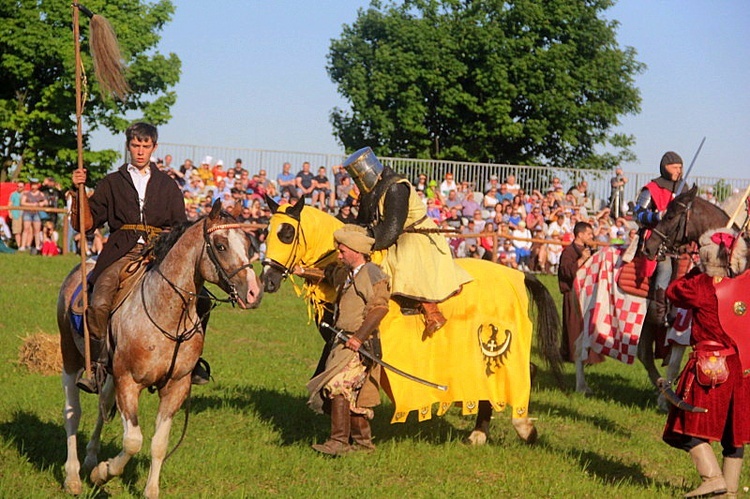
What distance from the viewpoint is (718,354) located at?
7172mm

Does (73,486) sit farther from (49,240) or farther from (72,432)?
(49,240)

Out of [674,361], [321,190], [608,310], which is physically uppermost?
[321,190]

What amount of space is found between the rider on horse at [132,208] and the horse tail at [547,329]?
3.30 metres

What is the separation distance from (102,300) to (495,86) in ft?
130

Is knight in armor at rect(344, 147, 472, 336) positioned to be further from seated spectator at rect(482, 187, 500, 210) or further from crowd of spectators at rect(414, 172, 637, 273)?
seated spectator at rect(482, 187, 500, 210)

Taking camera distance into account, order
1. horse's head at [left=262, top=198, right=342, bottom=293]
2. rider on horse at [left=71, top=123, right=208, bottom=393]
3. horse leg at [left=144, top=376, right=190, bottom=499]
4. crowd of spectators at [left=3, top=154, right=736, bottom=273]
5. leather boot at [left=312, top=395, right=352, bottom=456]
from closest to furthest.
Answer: horse leg at [left=144, top=376, right=190, bottom=499], rider on horse at [left=71, top=123, right=208, bottom=393], horse's head at [left=262, top=198, right=342, bottom=293], leather boot at [left=312, top=395, right=352, bottom=456], crowd of spectators at [left=3, top=154, right=736, bottom=273]

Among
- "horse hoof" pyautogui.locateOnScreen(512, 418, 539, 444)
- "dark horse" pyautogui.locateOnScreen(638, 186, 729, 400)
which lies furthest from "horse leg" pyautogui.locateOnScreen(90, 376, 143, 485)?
"dark horse" pyautogui.locateOnScreen(638, 186, 729, 400)

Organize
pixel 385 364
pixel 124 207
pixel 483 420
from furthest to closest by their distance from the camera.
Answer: pixel 483 420 < pixel 385 364 < pixel 124 207

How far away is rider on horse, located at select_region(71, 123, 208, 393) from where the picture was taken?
736 centimetres

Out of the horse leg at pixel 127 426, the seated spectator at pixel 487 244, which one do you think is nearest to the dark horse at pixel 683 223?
the horse leg at pixel 127 426

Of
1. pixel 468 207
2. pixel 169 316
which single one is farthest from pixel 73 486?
pixel 468 207

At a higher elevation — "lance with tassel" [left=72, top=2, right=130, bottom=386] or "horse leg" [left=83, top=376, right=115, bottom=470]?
"lance with tassel" [left=72, top=2, right=130, bottom=386]

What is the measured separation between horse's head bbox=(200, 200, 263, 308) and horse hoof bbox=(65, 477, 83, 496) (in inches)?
69.5

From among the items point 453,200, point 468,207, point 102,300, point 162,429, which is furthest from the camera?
point 453,200
